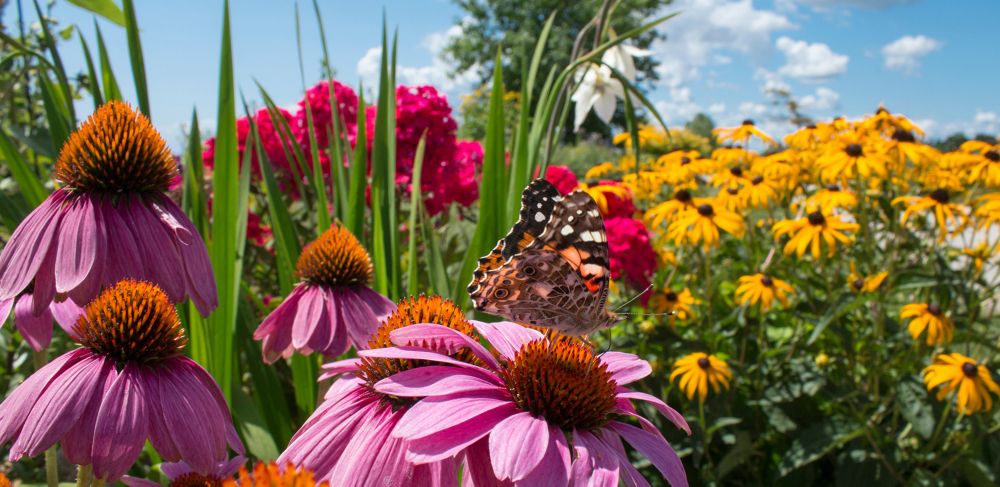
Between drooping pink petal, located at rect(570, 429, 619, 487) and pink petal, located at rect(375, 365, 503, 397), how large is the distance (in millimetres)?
102

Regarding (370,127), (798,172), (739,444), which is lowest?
(739,444)

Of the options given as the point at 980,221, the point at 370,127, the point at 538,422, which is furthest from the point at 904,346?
the point at 538,422

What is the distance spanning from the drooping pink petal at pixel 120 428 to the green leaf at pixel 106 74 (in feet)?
3.17

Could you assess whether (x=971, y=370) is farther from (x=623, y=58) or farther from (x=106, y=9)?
(x=106, y=9)

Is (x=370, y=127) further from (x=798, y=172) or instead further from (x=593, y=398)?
(x=593, y=398)

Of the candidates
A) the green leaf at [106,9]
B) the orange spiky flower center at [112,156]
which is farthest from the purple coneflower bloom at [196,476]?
the green leaf at [106,9]

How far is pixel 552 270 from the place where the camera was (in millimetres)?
1071

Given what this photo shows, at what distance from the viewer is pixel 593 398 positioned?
0.72 meters

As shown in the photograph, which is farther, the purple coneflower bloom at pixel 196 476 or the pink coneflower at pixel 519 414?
the purple coneflower bloom at pixel 196 476

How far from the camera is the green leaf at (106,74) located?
148 cm

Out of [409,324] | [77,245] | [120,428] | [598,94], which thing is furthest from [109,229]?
[598,94]

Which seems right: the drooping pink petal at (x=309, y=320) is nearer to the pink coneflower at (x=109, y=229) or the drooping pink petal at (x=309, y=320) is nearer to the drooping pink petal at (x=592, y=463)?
the pink coneflower at (x=109, y=229)

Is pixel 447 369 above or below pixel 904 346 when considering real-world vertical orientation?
above

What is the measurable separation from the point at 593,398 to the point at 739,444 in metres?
1.92
